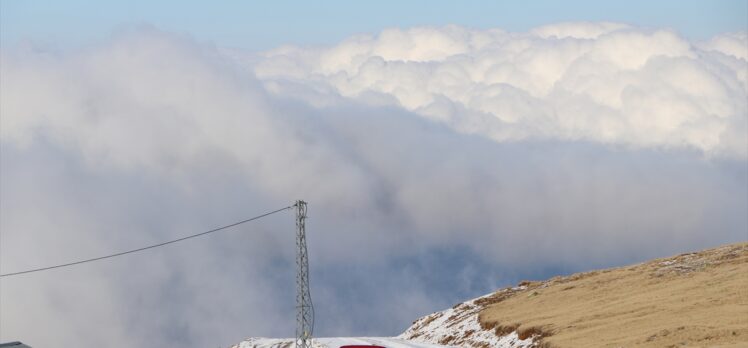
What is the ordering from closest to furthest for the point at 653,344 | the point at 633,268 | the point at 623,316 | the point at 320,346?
1. the point at 653,344
2. the point at 623,316
3. the point at 320,346
4. the point at 633,268

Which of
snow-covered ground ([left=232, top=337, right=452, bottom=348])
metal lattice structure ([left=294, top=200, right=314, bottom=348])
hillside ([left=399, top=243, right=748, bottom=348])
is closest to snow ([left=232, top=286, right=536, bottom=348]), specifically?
snow-covered ground ([left=232, top=337, right=452, bottom=348])

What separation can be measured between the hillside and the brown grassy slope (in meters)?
0.07

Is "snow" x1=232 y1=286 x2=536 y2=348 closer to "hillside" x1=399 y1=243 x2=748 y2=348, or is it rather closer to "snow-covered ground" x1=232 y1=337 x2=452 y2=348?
"snow-covered ground" x1=232 y1=337 x2=452 y2=348

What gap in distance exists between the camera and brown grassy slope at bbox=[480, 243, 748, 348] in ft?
226

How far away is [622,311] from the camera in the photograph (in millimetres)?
83375

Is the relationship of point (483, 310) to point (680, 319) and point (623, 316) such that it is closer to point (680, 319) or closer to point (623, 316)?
point (623, 316)

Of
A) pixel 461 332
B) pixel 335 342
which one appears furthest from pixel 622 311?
pixel 335 342

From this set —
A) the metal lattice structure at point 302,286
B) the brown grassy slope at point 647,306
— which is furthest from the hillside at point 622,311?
the metal lattice structure at point 302,286

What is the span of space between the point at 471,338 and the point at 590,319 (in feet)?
50.5

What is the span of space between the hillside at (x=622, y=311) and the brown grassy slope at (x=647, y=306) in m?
0.07

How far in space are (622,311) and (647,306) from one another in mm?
2049

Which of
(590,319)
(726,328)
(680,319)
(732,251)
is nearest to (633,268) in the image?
(732,251)

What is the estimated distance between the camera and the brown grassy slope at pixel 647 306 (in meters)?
68.9

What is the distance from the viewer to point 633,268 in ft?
355
